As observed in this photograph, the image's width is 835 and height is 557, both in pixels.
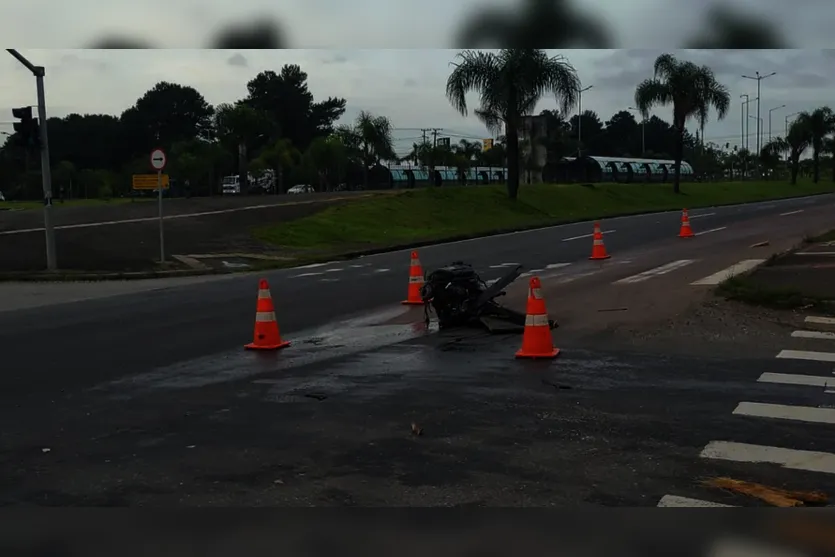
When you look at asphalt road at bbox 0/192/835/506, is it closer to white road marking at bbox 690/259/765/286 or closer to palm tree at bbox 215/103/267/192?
white road marking at bbox 690/259/765/286

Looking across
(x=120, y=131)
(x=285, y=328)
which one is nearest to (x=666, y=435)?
(x=285, y=328)

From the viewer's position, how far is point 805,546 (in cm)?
421

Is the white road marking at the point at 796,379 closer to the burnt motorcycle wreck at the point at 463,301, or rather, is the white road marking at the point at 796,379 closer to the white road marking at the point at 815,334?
the white road marking at the point at 815,334

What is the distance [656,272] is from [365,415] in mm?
12026

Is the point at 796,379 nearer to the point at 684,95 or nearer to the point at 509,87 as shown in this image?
the point at 509,87

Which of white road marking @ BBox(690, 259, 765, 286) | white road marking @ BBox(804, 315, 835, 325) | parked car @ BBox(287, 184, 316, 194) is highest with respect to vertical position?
parked car @ BBox(287, 184, 316, 194)

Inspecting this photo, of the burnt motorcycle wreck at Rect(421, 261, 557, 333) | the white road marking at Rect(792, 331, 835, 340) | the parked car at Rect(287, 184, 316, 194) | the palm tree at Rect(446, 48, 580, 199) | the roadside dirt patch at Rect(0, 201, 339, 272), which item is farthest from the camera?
the parked car at Rect(287, 184, 316, 194)

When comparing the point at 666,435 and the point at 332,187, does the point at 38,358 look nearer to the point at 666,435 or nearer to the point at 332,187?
the point at 666,435

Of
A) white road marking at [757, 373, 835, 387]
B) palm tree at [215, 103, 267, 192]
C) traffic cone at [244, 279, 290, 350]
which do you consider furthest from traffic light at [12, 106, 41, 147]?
palm tree at [215, 103, 267, 192]

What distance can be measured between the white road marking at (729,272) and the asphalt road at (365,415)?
2.46m

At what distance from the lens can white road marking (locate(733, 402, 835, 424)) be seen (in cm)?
688

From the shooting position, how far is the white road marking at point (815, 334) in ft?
34.0

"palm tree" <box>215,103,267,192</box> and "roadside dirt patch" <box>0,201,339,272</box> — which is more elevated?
"palm tree" <box>215,103,267,192</box>

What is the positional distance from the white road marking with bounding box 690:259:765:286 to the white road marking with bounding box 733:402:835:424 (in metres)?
8.51
